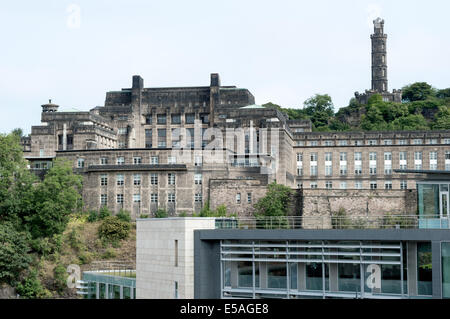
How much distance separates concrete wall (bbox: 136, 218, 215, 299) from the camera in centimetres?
4009

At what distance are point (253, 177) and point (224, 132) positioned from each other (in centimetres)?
1650

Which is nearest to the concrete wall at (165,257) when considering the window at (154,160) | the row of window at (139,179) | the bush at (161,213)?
the bush at (161,213)

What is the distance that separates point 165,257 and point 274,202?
1280 inches

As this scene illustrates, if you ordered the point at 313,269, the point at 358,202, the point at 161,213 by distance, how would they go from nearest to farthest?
the point at 313,269 → the point at 161,213 → the point at 358,202

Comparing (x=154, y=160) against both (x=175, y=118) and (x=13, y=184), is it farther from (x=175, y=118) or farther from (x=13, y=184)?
(x=175, y=118)

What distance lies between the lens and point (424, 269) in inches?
1348

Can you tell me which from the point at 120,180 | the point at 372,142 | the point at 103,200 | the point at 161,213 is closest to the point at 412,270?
the point at 161,213

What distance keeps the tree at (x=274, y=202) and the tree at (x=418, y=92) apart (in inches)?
2865

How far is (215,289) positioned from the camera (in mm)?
40219

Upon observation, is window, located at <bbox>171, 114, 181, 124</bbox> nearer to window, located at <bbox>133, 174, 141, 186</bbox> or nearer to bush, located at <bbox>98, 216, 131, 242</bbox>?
window, located at <bbox>133, 174, 141, 186</bbox>

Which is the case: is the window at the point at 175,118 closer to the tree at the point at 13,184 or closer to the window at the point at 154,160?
the window at the point at 154,160

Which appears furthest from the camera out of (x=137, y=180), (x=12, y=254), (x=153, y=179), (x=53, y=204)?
(x=137, y=180)

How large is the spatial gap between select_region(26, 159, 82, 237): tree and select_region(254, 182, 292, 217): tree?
17853 millimetres
